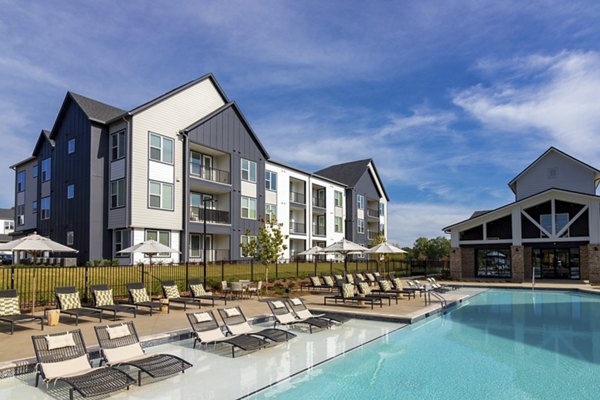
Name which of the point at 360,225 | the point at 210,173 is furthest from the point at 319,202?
the point at 210,173

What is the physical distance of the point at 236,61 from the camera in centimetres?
2009

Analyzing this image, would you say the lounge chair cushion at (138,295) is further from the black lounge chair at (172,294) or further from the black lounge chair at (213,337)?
the black lounge chair at (213,337)

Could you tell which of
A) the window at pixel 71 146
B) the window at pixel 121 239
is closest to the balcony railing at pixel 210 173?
the window at pixel 121 239

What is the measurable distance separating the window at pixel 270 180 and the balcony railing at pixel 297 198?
3090 mm

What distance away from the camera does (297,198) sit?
130ft

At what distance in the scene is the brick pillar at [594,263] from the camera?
90.9 feet

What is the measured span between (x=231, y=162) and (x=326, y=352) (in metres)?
22.2

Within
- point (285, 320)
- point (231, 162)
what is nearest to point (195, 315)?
point (285, 320)

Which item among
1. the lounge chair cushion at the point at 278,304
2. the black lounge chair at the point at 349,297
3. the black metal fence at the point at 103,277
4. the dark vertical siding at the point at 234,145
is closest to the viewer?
the lounge chair cushion at the point at 278,304

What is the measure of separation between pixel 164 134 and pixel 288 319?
1757cm

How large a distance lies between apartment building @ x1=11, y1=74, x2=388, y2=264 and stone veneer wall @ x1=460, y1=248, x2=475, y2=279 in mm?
15294

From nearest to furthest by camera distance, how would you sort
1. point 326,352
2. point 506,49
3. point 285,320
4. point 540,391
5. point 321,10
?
point 540,391, point 326,352, point 285,320, point 321,10, point 506,49

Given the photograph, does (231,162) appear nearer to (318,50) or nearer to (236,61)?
(236,61)

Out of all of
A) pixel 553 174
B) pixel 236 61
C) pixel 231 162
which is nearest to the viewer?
pixel 236 61
